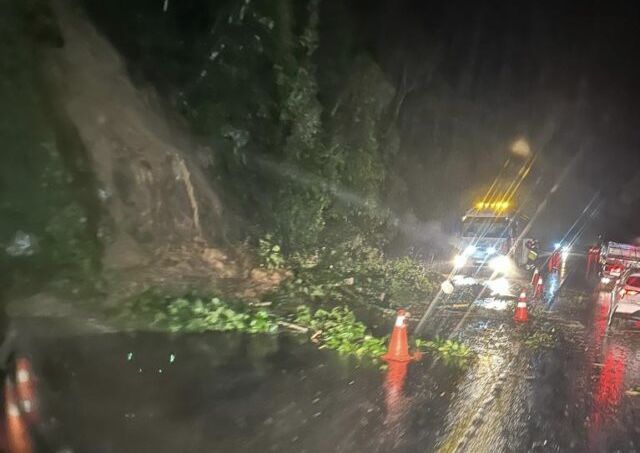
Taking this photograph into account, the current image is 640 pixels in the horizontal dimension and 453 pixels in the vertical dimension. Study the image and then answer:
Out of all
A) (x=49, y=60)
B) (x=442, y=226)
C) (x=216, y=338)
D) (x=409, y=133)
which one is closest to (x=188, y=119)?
(x=49, y=60)

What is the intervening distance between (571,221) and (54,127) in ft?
182

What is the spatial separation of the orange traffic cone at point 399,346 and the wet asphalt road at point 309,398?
23 centimetres

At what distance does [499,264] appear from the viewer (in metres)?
20.0

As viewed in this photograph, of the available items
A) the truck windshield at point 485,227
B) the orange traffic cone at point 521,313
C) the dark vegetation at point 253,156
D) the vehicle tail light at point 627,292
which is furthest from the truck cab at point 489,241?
the vehicle tail light at point 627,292

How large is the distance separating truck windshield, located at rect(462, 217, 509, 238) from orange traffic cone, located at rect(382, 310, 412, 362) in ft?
42.2

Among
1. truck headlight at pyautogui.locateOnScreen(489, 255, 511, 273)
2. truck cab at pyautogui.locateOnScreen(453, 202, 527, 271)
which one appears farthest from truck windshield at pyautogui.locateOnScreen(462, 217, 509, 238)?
truck headlight at pyautogui.locateOnScreen(489, 255, 511, 273)

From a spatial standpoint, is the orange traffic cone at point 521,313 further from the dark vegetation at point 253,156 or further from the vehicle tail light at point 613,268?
the vehicle tail light at point 613,268

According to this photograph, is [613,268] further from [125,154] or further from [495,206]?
[125,154]

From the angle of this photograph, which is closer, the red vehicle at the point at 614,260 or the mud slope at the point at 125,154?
the mud slope at the point at 125,154

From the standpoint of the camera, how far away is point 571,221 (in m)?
57.7

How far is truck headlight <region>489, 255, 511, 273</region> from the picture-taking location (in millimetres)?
19953

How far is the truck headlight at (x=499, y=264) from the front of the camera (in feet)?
65.5

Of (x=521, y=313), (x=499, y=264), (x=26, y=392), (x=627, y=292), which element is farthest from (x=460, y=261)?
(x=26, y=392)

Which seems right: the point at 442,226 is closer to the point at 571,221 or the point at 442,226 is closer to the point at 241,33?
the point at 241,33
